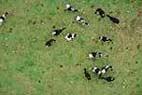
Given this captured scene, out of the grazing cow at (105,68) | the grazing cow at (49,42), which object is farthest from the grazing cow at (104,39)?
Answer: the grazing cow at (49,42)

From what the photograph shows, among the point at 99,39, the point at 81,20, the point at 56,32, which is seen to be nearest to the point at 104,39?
the point at 99,39

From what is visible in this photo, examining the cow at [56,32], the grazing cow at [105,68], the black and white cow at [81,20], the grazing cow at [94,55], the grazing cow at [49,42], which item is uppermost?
the black and white cow at [81,20]

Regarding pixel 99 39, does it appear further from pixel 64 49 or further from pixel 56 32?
pixel 56 32

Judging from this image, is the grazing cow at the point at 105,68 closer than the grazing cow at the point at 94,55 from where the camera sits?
Yes

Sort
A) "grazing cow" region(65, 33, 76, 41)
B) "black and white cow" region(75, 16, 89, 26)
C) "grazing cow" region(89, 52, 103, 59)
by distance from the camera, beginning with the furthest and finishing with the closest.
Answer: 1. "black and white cow" region(75, 16, 89, 26)
2. "grazing cow" region(65, 33, 76, 41)
3. "grazing cow" region(89, 52, 103, 59)

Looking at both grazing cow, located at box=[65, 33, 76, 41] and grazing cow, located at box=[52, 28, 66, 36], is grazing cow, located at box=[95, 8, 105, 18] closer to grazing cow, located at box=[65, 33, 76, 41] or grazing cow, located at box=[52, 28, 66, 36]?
grazing cow, located at box=[65, 33, 76, 41]

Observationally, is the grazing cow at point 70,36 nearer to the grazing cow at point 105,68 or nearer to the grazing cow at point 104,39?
the grazing cow at point 104,39

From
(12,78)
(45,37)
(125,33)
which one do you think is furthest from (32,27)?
(125,33)

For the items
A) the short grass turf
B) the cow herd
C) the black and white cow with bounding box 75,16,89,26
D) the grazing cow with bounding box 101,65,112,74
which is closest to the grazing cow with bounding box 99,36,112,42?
the cow herd
